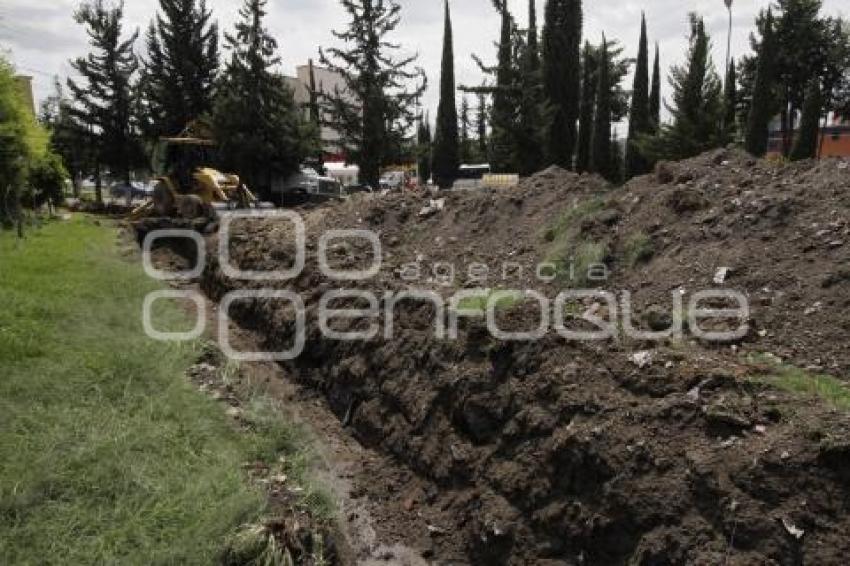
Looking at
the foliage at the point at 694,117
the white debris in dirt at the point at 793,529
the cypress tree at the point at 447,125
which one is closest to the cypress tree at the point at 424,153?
the cypress tree at the point at 447,125

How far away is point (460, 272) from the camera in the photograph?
8.44 meters

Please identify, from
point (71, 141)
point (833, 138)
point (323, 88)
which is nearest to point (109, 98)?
point (71, 141)

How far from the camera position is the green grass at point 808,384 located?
13.5 feet

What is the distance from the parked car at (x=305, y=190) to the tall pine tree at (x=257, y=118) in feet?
2.11

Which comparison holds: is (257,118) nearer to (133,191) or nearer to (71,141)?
(71,141)

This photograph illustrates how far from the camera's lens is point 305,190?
22062mm

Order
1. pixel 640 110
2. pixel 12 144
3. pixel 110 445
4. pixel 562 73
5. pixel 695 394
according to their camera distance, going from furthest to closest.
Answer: pixel 640 110 < pixel 562 73 < pixel 12 144 < pixel 110 445 < pixel 695 394

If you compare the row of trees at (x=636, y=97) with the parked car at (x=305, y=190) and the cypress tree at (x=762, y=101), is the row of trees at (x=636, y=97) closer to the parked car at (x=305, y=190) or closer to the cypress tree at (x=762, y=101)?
the cypress tree at (x=762, y=101)

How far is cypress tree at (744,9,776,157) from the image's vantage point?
22766 millimetres

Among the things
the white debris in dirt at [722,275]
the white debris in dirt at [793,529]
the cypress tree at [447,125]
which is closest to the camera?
the white debris in dirt at [793,529]

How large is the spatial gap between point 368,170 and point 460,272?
18.8 metres

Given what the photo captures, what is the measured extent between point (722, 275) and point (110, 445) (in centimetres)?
502

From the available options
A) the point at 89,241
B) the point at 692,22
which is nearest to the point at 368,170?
the point at 89,241

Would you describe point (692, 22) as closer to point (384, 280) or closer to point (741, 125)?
point (741, 125)
